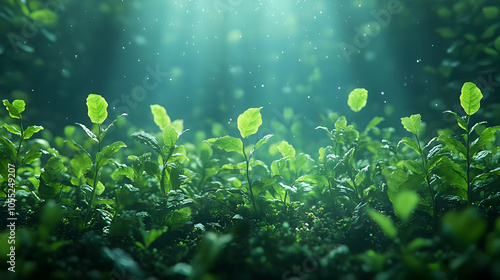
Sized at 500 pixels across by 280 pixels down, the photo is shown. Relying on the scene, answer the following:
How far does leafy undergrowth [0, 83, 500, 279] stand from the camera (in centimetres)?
87

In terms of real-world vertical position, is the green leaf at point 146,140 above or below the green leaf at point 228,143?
above

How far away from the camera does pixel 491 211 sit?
4.16 ft

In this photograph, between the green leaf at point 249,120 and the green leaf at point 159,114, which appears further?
the green leaf at point 159,114

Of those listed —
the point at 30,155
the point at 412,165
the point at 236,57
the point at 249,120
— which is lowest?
the point at 412,165

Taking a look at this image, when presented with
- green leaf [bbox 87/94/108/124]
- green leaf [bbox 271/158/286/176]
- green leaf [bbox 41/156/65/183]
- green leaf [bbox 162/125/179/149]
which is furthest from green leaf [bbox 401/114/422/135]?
green leaf [bbox 41/156/65/183]

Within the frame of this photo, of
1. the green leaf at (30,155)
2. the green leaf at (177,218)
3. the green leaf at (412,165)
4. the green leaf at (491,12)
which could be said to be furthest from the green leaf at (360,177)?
the green leaf at (491,12)

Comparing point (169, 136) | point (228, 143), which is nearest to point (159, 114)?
point (169, 136)

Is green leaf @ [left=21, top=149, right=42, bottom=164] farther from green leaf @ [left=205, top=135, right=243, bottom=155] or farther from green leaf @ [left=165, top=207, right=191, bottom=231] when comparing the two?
green leaf @ [left=205, top=135, right=243, bottom=155]

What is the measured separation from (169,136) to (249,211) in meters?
0.52

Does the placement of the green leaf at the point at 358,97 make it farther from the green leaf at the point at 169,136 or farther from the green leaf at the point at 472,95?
the green leaf at the point at 169,136

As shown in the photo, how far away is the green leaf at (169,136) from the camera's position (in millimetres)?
1314

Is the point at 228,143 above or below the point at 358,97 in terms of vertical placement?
below

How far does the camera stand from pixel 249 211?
1.40 m

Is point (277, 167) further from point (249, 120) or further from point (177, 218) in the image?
point (177, 218)
